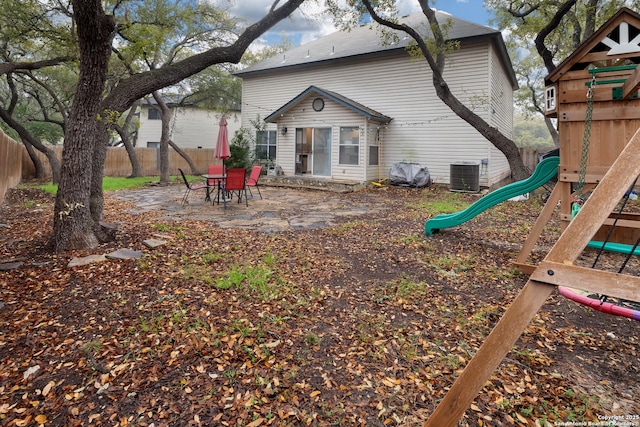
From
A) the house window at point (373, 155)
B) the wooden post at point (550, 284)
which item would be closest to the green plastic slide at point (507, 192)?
the wooden post at point (550, 284)

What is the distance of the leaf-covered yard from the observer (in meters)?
2.04

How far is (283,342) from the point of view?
267cm

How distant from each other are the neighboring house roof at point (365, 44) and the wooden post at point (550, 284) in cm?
1176

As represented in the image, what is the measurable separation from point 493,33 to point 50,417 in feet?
44.4

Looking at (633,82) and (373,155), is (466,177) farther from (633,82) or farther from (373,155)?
(633,82)

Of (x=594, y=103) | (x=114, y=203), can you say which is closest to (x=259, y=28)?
(x=594, y=103)

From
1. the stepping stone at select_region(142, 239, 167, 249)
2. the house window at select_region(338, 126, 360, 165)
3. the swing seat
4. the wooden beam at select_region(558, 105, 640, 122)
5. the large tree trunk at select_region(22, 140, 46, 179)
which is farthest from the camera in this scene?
the large tree trunk at select_region(22, 140, 46, 179)

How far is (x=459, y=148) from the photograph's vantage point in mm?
12477

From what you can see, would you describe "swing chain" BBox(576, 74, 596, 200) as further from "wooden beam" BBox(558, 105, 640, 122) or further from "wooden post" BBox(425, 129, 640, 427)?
"wooden post" BBox(425, 129, 640, 427)

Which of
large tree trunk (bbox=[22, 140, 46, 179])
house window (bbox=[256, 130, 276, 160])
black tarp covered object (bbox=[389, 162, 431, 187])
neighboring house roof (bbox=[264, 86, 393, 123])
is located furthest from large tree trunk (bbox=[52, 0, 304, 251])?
large tree trunk (bbox=[22, 140, 46, 179])

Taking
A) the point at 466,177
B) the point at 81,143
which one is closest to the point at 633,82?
the point at 81,143

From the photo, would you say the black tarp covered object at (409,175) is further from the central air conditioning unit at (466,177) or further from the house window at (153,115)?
the house window at (153,115)

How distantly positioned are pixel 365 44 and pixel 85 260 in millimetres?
13911

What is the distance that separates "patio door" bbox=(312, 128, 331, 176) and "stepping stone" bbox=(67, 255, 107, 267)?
33.0 feet
